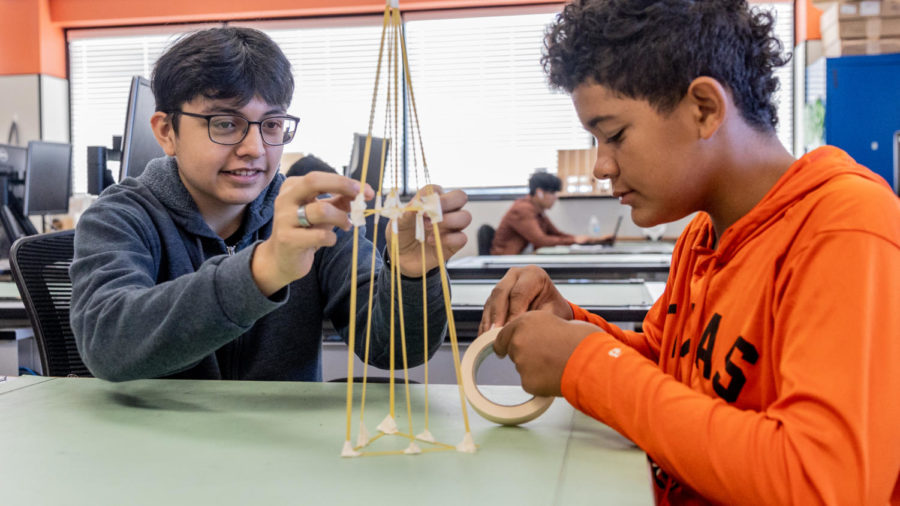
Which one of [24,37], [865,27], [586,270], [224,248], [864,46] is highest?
[24,37]

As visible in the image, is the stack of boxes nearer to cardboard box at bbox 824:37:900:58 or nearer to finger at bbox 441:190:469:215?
cardboard box at bbox 824:37:900:58

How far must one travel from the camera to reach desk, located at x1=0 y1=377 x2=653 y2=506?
68 cm

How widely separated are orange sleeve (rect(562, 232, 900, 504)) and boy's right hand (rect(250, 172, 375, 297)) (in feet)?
1.29

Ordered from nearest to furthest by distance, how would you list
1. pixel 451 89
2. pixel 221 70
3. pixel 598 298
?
pixel 221 70, pixel 598 298, pixel 451 89

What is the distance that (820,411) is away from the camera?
2.14ft

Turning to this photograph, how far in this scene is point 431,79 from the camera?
6.69 metres

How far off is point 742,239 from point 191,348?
68cm

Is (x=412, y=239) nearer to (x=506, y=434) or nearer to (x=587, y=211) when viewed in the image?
(x=506, y=434)

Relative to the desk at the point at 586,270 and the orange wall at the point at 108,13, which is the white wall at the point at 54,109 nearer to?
the orange wall at the point at 108,13

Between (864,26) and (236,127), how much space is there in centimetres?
489

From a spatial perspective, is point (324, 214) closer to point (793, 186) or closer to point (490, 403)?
point (490, 403)

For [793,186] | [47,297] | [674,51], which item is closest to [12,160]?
[47,297]

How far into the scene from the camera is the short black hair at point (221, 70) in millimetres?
1248

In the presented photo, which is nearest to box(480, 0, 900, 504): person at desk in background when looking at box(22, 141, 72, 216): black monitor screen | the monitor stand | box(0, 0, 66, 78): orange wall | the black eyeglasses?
the black eyeglasses
